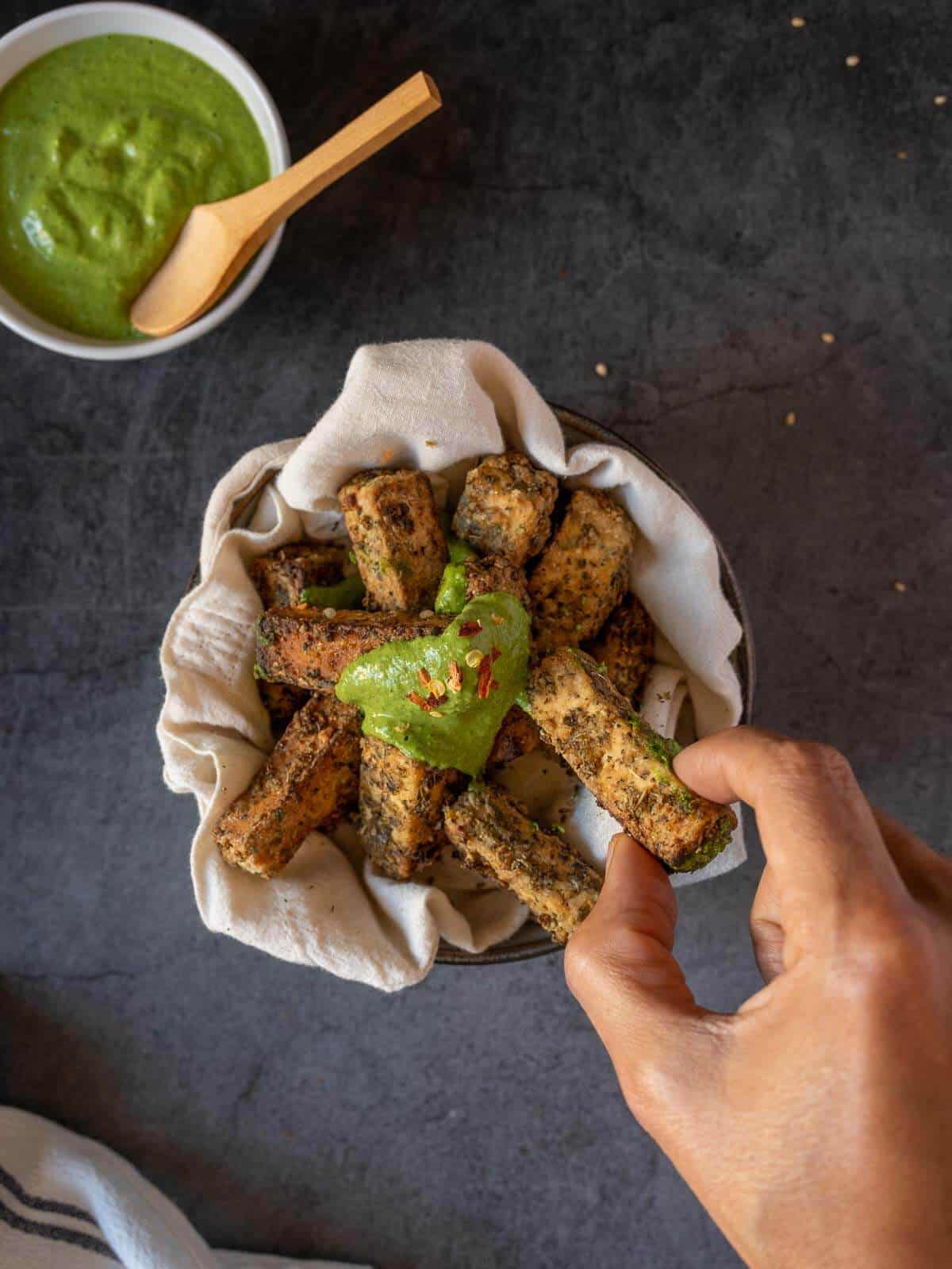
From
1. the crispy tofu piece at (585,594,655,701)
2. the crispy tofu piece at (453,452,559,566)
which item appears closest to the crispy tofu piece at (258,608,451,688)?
the crispy tofu piece at (453,452,559,566)

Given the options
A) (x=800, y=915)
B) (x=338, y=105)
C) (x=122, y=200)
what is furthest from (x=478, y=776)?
(x=338, y=105)

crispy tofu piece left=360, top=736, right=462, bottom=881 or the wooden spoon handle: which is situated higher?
the wooden spoon handle

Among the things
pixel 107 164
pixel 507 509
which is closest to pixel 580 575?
pixel 507 509

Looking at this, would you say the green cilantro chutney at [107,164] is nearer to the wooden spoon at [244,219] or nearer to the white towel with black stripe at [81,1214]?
the wooden spoon at [244,219]

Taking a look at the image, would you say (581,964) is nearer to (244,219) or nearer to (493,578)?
(493,578)

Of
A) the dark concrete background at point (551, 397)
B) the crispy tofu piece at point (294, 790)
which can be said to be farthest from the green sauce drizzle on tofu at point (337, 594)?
the dark concrete background at point (551, 397)

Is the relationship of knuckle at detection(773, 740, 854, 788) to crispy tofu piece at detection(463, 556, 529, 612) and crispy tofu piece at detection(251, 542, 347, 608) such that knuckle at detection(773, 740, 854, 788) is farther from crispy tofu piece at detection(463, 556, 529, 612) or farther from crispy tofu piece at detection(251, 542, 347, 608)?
crispy tofu piece at detection(251, 542, 347, 608)
